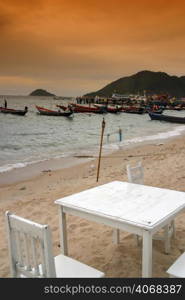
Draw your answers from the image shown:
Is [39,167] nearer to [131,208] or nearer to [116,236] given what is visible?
[116,236]

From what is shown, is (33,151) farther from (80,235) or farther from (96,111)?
(96,111)

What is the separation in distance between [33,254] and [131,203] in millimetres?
1086

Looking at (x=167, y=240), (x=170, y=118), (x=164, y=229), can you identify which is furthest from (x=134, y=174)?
(x=170, y=118)

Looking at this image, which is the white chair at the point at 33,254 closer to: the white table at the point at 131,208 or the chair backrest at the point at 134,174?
the white table at the point at 131,208

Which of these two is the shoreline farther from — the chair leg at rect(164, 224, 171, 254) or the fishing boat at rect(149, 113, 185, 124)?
the fishing boat at rect(149, 113, 185, 124)

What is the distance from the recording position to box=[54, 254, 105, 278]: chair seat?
2.06 metres

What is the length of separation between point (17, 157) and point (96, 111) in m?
36.8

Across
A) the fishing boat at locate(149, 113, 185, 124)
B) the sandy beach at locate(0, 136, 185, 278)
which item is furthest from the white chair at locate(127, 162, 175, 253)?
the fishing boat at locate(149, 113, 185, 124)

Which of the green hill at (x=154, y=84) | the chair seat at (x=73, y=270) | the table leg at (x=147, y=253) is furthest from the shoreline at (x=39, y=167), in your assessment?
the green hill at (x=154, y=84)

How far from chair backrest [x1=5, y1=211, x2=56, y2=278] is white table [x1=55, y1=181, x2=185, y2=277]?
0.67 metres

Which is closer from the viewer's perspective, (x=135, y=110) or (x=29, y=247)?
(x=29, y=247)

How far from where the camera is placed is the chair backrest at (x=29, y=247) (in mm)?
1712

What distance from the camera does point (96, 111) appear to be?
4819cm

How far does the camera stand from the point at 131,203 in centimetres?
255
